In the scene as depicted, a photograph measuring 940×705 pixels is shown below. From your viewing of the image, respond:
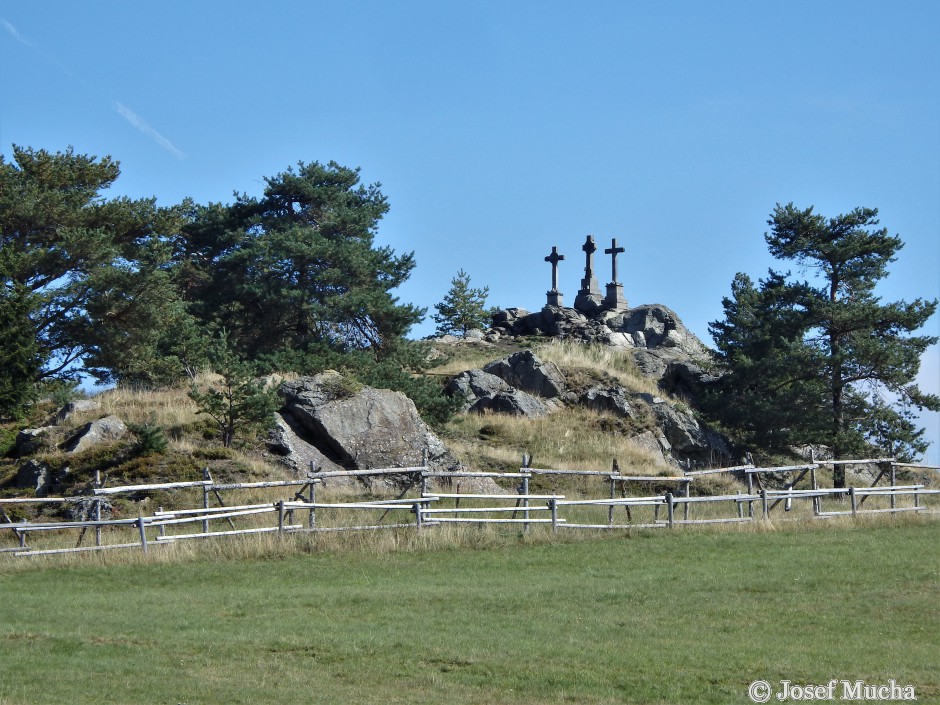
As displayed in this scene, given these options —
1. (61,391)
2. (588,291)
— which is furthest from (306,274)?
(588,291)

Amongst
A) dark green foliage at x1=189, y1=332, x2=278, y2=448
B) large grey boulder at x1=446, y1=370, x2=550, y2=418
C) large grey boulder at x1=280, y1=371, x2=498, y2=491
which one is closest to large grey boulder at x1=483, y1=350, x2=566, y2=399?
large grey boulder at x1=446, y1=370, x2=550, y2=418

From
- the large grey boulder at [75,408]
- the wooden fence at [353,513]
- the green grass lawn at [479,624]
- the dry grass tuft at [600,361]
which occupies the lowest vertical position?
the green grass lawn at [479,624]

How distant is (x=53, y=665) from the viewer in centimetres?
1199

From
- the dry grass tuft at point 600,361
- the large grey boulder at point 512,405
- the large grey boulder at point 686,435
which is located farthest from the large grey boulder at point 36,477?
the large grey boulder at point 686,435

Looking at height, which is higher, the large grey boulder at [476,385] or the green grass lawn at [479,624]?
the large grey boulder at [476,385]

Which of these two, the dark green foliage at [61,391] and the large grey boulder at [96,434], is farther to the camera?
the dark green foliage at [61,391]

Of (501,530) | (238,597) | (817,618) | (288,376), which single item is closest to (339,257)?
(288,376)

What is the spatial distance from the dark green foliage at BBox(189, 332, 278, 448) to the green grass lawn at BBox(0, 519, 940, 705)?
9.59 m

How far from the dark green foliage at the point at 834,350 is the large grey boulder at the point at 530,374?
636cm

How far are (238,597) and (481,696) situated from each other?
6.37 metres

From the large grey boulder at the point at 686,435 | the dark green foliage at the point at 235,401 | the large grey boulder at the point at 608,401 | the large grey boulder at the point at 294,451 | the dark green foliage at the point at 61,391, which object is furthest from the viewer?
the large grey boulder at the point at 608,401

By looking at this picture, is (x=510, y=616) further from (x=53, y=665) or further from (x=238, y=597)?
(x=53, y=665)

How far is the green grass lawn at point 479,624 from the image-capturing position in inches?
449

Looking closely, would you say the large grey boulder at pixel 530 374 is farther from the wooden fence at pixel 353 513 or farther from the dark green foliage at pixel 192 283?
the wooden fence at pixel 353 513
